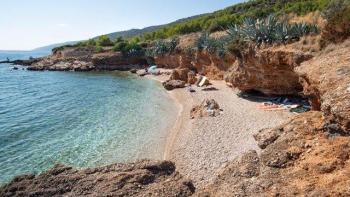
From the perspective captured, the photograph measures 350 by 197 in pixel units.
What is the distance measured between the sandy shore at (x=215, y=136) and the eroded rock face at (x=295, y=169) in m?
6.50

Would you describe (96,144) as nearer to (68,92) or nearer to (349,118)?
(349,118)

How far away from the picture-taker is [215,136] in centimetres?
2283

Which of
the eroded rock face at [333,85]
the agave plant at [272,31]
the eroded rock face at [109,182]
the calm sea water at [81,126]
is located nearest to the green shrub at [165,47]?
the calm sea water at [81,126]

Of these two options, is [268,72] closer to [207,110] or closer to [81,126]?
[207,110]

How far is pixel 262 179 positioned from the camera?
9.37m

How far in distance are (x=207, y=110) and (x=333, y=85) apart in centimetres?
1628

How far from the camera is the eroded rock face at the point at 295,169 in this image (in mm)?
8375

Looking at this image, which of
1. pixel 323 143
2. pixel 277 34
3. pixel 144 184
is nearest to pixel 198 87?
pixel 277 34

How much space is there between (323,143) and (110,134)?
18.6m

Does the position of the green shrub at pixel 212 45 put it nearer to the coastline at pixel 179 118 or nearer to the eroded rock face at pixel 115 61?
the coastline at pixel 179 118

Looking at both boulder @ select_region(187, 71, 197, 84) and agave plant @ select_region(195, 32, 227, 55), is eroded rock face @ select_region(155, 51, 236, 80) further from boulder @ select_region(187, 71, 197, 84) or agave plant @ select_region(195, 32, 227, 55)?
boulder @ select_region(187, 71, 197, 84)

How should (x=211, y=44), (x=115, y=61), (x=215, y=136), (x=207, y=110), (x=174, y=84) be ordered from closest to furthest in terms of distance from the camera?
1. (x=215, y=136)
2. (x=207, y=110)
3. (x=174, y=84)
4. (x=211, y=44)
5. (x=115, y=61)

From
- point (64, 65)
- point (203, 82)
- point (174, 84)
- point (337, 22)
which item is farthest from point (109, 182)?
point (64, 65)

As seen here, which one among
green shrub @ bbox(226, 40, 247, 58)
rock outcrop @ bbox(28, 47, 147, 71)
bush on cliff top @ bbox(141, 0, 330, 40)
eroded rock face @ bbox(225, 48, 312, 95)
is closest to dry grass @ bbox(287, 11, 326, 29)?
eroded rock face @ bbox(225, 48, 312, 95)
